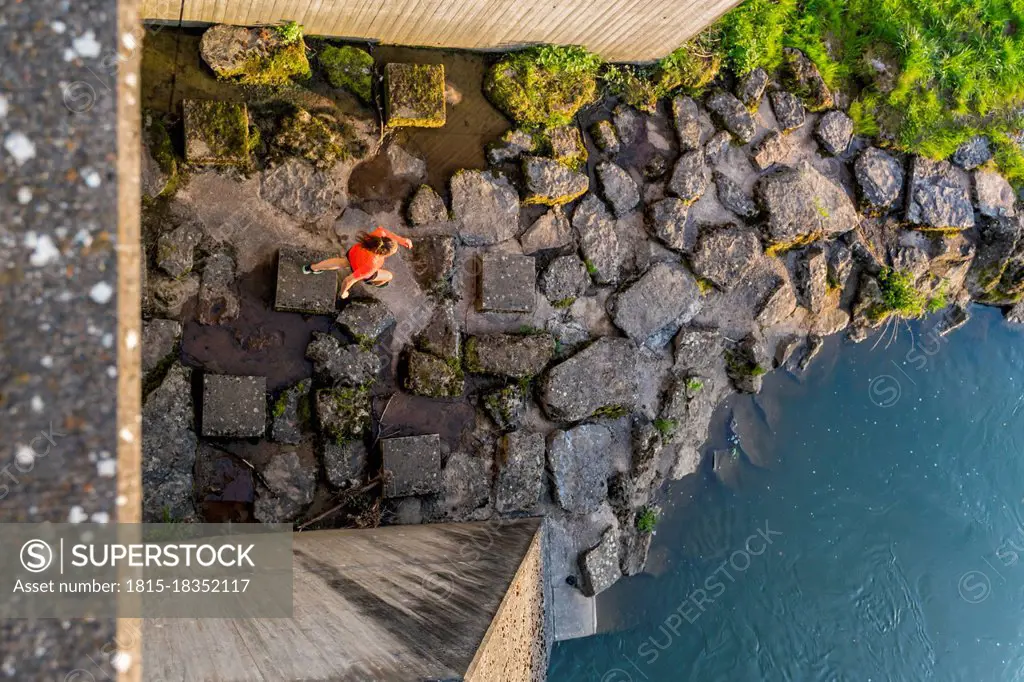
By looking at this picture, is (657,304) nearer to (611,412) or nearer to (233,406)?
(611,412)

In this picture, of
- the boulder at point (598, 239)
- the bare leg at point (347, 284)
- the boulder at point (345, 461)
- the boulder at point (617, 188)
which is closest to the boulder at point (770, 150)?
the boulder at point (617, 188)

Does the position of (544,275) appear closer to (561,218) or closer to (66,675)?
(561,218)

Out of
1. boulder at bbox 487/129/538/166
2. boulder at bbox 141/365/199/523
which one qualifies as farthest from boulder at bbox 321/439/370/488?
boulder at bbox 487/129/538/166

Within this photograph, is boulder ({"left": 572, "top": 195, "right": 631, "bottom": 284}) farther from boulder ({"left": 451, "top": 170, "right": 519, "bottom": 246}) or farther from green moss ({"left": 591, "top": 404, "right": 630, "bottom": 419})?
green moss ({"left": 591, "top": 404, "right": 630, "bottom": 419})

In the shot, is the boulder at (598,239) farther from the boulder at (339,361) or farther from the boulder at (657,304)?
the boulder at (339,361)

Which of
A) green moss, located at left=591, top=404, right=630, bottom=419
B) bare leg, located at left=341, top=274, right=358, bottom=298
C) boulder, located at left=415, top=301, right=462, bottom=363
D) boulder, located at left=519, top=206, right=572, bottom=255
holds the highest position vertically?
boulder, located at left=519, top=206, right=572, bottom=255
